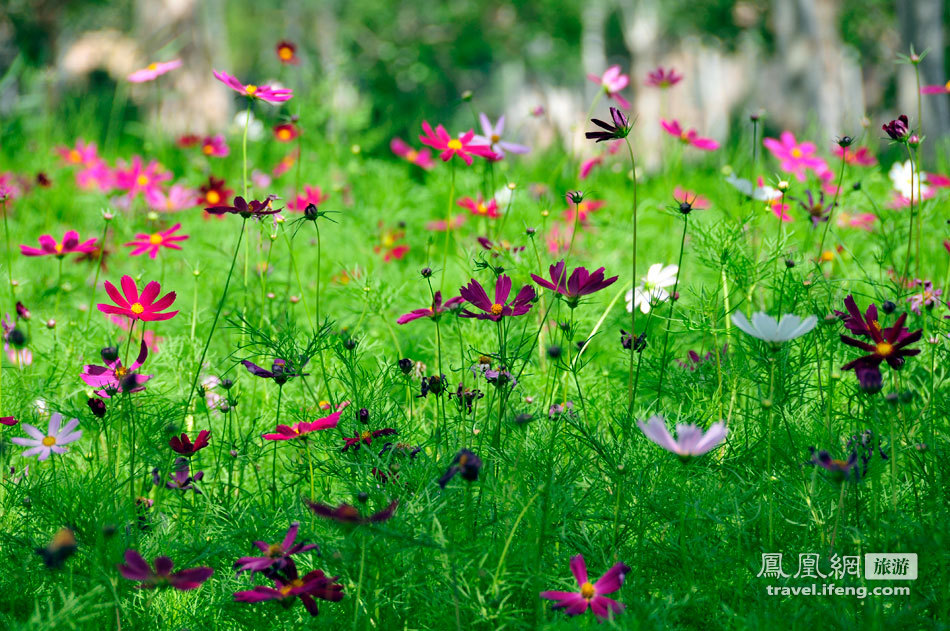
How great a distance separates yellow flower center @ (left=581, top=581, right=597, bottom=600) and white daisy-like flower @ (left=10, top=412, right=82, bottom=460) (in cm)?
75

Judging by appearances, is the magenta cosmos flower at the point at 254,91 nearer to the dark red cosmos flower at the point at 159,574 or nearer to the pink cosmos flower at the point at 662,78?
the dark red cosmos flower at the point at 159,574

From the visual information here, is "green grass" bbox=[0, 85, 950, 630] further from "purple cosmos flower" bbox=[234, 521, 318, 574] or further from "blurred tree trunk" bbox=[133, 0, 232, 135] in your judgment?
"blurred tree trunk" bbox=[133, 0, 232, 135]

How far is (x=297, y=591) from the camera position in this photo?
37.9 inches

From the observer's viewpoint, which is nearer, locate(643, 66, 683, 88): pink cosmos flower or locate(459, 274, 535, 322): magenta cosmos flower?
locate(459, 274, 535, 322): magenta cosmos flower

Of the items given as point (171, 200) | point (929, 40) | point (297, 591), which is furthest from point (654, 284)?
point (929, 40)

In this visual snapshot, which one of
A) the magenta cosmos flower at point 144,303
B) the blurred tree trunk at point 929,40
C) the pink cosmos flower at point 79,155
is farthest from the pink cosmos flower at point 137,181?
the blurred tree trunk at point 929,40

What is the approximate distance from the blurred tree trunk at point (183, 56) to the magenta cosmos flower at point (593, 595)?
5.31 m

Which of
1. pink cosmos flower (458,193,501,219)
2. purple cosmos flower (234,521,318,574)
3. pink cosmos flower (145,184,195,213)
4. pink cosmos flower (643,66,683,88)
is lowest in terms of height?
purple cosmos flower (234,521,318,574)

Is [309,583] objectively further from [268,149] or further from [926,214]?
[268,149]

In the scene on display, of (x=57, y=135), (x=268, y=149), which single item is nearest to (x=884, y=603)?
(x=268, y=149)

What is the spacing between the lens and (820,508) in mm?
1212

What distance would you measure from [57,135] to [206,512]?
12.8 ft

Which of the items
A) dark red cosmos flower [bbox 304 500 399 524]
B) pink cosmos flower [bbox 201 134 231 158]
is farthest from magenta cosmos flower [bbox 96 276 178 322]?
pink cosmos flower [bbox 201 134 231 158]

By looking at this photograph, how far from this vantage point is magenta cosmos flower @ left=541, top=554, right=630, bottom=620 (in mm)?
953
